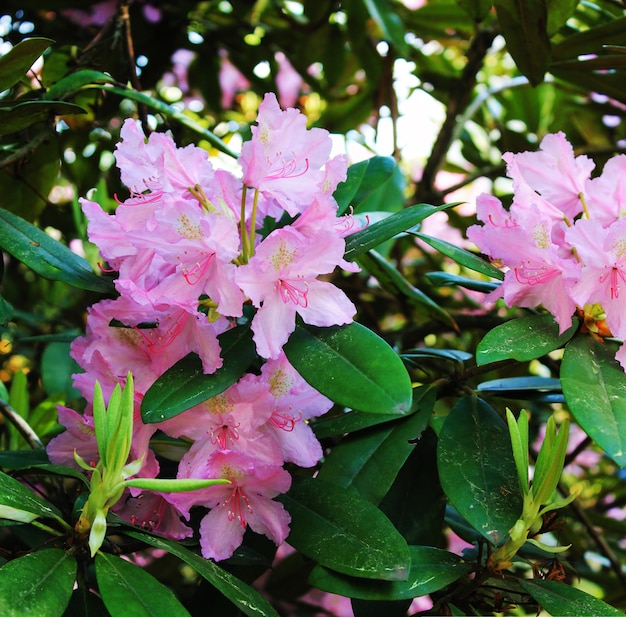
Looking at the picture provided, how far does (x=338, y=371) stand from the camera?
28.6 inches

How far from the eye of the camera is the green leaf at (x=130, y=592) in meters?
0.61

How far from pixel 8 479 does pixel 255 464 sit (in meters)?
0.24

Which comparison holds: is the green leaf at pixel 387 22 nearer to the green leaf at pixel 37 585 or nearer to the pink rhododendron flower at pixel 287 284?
the pink rhododendron flower at pixel 287 284

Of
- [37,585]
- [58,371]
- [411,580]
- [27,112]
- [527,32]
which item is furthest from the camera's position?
→ [58,371]

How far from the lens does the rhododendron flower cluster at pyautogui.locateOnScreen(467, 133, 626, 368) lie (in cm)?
79

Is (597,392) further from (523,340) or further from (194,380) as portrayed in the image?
(194,380)

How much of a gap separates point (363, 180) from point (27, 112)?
43cm

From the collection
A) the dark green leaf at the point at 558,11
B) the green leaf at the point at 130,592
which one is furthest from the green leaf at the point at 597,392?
the dark green leaf at the point at 558,11

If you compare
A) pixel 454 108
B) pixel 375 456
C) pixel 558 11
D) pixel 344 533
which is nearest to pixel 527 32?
pixel 558 11

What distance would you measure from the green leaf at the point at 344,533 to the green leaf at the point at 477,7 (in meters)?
0.78

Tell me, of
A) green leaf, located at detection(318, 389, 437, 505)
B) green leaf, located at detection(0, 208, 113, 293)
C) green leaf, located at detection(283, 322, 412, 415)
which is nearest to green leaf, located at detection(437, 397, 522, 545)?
green leaf, located at detection(318, 389, 437, 505)

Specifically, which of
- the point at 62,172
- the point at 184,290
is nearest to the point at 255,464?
the point at 184,290

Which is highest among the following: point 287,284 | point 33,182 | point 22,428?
point 287,284

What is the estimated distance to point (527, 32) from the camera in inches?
46.4
